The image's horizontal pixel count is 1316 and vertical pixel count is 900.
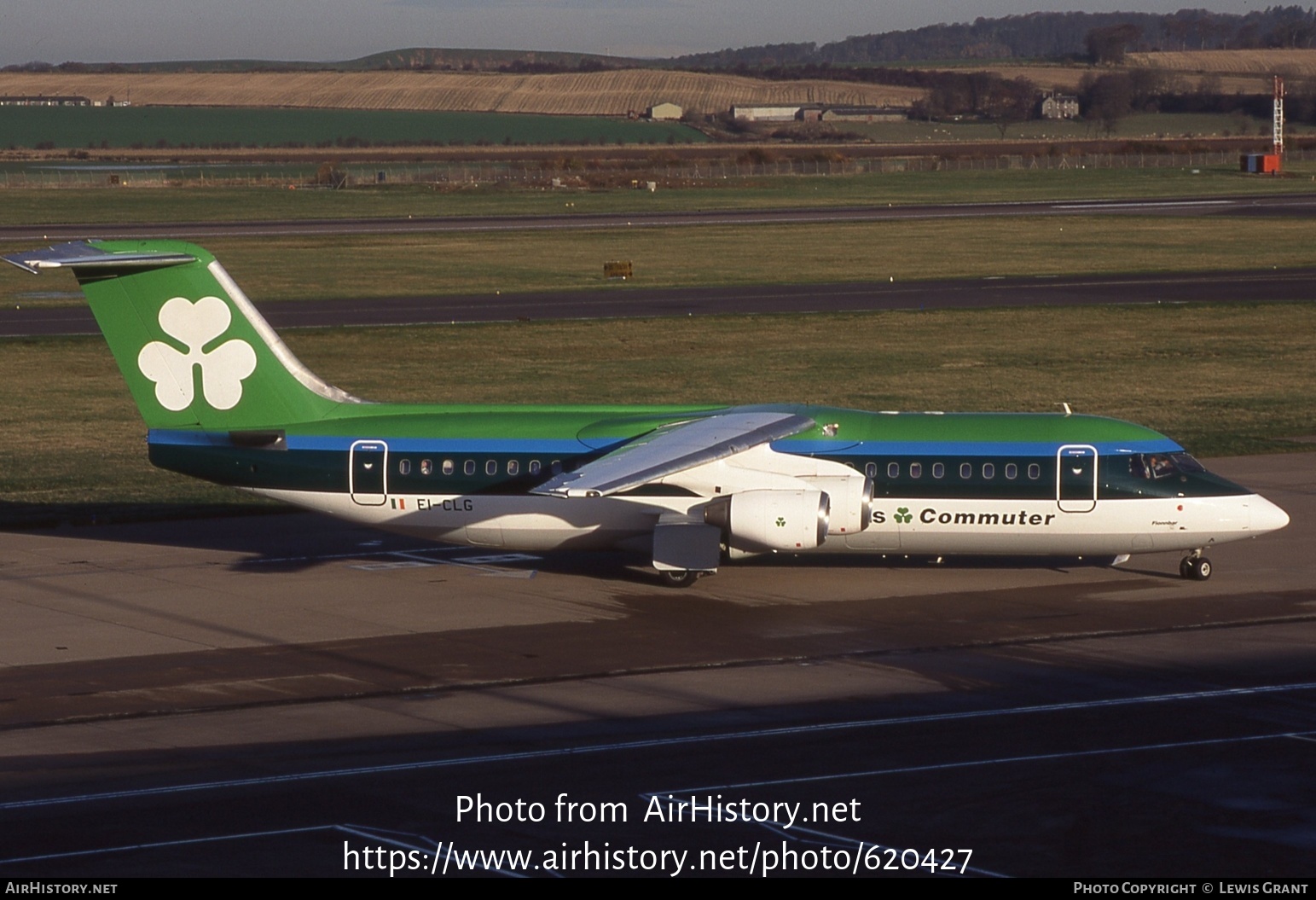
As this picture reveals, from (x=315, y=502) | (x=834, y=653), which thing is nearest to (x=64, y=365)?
(x=315, y=502)

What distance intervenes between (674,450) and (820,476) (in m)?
3.13

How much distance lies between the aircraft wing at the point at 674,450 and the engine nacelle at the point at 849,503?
126 cm

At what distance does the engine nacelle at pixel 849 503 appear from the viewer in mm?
28719

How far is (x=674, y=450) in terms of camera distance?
90.8 feet

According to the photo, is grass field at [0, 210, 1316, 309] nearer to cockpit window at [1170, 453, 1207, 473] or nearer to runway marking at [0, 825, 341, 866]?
cockpit window at [1170, 453, 1207, 473]

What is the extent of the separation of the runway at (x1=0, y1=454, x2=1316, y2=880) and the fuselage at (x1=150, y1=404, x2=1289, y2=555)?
41.5 inches

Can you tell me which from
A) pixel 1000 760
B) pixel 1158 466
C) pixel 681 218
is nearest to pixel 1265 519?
pixel 1158 466

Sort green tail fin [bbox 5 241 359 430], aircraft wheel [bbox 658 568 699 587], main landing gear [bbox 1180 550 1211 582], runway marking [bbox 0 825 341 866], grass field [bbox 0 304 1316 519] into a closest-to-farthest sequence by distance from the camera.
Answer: runway marking [bbox 0 825 341 866], aircraft wheel [bbox 658 568 699 587], green tail fin [bbox 5 241 359 430], main landing gear [bbox 1180 550 1211 582], grass field [bbox 0 304 1316 519]

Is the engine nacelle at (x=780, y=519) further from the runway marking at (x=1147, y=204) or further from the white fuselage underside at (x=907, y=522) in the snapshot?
the runway marking at (x=1147, y=204)

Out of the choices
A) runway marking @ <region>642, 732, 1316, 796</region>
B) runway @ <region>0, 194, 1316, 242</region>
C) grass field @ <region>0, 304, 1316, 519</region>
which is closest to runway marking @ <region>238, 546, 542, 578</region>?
grass field @ <region>0, 304, 1316, 519</region>

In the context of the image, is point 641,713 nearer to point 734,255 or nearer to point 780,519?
point 780,519

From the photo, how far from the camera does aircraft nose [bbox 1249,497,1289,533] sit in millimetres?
29516

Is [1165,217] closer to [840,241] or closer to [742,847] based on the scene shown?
[840,241]

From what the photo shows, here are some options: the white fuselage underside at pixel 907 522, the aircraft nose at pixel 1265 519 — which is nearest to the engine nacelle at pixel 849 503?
the white fuselage underside at pixel 907 522
